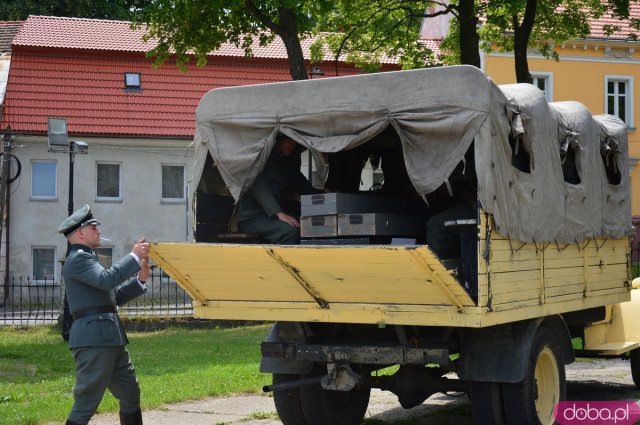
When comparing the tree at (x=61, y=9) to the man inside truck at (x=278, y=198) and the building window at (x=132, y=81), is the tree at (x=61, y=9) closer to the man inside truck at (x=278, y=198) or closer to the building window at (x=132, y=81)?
the building window at (x=132, y=81)

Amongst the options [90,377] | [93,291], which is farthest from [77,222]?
[90,377]

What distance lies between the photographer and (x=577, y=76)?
37750 millimetres

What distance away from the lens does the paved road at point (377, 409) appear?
10.3 m

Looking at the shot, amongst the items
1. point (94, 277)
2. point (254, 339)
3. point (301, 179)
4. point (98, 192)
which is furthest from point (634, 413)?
point (98, 192)

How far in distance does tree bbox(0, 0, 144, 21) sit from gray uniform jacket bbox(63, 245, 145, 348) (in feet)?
128

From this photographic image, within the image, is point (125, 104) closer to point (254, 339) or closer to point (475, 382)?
point (254, 339)

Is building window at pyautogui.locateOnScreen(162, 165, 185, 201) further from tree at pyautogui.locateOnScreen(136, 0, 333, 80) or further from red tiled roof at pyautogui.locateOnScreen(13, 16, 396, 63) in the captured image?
tree at pyautogui.locateOnScreen(136, 0, 333, 80)

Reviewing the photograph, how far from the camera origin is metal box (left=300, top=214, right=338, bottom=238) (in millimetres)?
8773

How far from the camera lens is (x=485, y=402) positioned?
8.59 meters

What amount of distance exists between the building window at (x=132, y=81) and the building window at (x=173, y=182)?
283 centimetres

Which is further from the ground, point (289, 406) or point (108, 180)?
point (108, 180)

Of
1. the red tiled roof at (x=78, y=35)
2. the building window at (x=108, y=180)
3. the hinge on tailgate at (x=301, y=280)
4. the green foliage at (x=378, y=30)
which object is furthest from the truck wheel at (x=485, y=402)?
the red tiled roof at (x=78, y=35)

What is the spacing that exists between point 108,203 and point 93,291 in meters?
28.0

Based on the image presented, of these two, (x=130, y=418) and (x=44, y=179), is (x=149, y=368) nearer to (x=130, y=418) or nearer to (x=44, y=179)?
(x=130, y=418)
